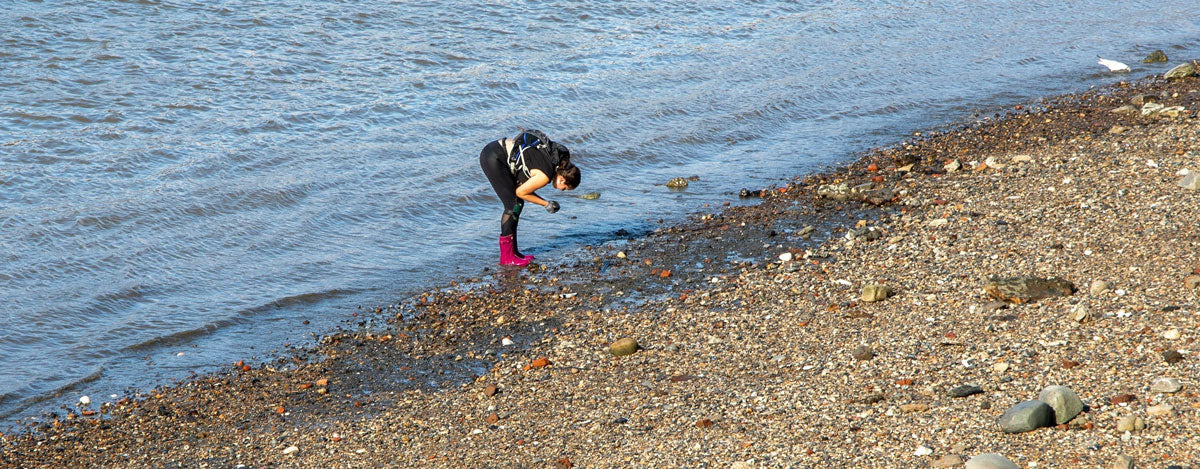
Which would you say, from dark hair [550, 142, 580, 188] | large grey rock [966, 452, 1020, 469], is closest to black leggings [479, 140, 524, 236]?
dark hair [550, 142, 580, 188]

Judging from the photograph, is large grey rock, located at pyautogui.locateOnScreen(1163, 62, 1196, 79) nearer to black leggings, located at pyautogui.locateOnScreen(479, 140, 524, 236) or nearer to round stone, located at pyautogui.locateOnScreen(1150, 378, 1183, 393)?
black leggings, located at pyautogui.locateOnScreen(479, 140, 524, 236)

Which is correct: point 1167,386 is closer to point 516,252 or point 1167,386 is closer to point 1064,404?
point 1064,404

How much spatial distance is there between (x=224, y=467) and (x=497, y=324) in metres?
2.67

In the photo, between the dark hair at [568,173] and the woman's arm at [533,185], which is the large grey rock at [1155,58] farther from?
the woman's arm at [533,185]

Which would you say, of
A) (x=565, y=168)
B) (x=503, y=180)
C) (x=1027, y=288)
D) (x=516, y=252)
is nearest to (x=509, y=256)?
(x=516, y=252)

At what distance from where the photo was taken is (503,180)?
32.5 feet

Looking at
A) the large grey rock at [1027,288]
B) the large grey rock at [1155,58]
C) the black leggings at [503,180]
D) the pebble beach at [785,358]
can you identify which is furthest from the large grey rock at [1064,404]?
the large grey rock at [1155,58]

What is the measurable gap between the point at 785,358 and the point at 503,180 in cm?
382

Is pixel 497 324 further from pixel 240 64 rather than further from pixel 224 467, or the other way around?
pixel 240 64

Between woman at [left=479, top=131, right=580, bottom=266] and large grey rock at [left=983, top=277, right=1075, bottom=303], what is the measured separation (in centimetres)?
371

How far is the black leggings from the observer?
9852 mm

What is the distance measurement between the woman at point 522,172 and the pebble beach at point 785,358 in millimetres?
359

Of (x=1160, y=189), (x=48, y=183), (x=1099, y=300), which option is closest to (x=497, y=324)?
(x=1099, y=300)

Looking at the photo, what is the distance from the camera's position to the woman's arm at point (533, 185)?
9586 millimetres
